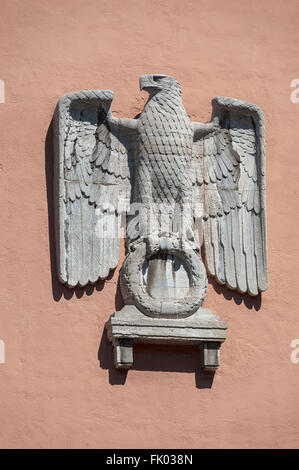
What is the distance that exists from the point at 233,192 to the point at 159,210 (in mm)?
525

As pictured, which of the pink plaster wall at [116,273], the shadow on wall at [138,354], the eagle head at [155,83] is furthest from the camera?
the eagle head at [155,83]

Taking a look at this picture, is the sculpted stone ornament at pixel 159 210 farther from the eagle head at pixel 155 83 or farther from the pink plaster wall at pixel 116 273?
the pink plaster wall at pixel 116 273

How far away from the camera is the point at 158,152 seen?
335 inches

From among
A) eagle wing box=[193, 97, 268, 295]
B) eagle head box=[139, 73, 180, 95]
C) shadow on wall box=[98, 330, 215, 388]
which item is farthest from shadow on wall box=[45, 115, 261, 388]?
eagle head box=[139, 73, 180, 95]

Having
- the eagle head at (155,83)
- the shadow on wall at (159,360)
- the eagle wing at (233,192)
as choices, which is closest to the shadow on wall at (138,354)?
the shadow on wall at (159,360)

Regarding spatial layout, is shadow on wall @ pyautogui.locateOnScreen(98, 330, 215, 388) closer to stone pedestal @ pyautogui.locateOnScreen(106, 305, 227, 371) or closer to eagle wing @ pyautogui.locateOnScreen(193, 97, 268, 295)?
stone pedestal @ pyautogui.locateOnScreen(106, 305, 227, 371)

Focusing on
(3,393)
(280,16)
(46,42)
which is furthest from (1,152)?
(280,16)

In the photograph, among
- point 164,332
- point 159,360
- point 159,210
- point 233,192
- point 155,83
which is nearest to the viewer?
point 164,332

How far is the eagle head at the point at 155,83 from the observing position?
8.59 metres

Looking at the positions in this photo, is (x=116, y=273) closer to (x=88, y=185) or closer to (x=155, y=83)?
(x=88, y=185)

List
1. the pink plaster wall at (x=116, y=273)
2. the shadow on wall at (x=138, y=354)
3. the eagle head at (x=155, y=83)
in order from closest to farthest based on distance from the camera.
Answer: the pink plaster wall at (x=116, y=273) < the shadow on wall at (x=138, y=354) < the eagle head at (x=155, y=83)

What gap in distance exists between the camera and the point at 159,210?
8492 millimetres

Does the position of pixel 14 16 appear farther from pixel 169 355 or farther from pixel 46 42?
pixel 169 355

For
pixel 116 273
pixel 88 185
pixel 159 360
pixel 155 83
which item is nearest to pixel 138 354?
pixel 159 360
